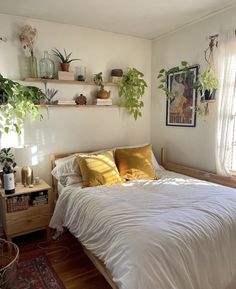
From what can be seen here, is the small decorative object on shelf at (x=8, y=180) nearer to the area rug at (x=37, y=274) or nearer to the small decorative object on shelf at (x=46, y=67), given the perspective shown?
the area rug at (x=37, y=274)

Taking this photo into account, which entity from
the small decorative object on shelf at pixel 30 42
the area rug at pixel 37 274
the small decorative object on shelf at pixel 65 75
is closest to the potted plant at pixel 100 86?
the small decorative object on shelf at pixel 65 75

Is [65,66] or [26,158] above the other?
[65,66]

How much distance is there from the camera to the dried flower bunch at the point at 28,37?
2.62 metres

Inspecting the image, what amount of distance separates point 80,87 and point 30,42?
76cm

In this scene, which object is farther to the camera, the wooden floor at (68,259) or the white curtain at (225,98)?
the white curtain at (225,98)

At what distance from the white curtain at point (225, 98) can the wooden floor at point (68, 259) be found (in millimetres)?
1688

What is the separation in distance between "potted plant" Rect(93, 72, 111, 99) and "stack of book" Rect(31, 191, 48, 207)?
143 cm

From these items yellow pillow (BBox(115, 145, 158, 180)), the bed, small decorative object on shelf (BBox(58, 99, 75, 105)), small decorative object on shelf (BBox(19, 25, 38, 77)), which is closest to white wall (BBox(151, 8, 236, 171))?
yellow pillow (BBox(115, 145, 158, 180))

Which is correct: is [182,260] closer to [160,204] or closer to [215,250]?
[215,250]

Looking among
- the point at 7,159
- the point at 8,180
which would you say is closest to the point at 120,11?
the point at 7,159

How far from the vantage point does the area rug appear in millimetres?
1933

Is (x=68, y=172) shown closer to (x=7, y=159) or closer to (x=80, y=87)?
(x=7, y=159)

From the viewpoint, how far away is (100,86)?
3133 mm

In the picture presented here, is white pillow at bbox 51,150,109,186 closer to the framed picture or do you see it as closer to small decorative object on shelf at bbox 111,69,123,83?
small decorative object on shelf at bbox 111,69,123,83
